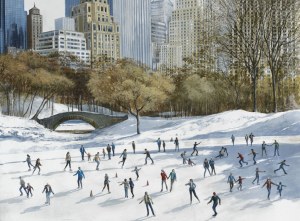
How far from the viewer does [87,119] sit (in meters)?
19.2

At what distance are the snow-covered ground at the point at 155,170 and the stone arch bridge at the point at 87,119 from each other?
2.43ft

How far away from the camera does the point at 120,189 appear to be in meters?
11.7

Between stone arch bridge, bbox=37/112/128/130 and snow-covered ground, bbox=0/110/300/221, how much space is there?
29.2 inches

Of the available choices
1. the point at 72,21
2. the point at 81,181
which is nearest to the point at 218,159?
the point at 81,181

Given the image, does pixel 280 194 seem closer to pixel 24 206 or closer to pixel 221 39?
pixel 24 206

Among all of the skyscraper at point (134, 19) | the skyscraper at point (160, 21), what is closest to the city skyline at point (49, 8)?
the skyscraper at point (134, 19)

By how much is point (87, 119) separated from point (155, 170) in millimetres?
7098

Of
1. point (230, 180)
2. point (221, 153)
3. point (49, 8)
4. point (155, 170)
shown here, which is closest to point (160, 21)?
point (49, 8)

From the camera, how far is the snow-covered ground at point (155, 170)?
33.2 feet

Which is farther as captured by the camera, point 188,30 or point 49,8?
point 188,30

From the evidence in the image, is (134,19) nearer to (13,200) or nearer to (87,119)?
(13,200)

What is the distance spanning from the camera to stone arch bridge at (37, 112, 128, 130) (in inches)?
722

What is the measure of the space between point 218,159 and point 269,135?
7.78 feet

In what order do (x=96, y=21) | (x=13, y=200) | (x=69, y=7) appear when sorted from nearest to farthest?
(x=13, y=200) → (x=69, y=7) → (x=96, y=21)
